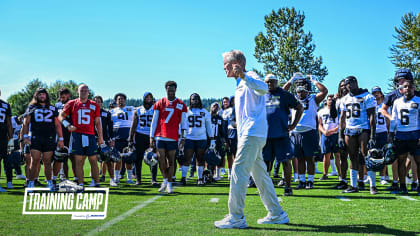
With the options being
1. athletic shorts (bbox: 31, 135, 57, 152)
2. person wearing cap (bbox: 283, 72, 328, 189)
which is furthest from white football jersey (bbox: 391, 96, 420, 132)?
athletic shorts (bbox: 31, 135, 57, 152)

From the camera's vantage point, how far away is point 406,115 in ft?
27.0

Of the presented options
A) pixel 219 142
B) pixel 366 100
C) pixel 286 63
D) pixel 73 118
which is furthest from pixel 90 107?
pixel 286 63

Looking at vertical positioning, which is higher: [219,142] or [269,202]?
[219,142]

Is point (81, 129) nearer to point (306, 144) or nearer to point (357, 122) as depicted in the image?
point (306, 144)

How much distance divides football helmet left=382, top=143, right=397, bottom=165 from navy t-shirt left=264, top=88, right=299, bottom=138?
2016 millimetres

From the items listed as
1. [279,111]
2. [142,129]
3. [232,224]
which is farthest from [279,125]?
[142,129]

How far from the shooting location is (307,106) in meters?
9.39

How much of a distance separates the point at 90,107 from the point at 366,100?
5687 millimetres

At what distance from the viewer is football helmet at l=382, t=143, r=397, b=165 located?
8164 millimetres

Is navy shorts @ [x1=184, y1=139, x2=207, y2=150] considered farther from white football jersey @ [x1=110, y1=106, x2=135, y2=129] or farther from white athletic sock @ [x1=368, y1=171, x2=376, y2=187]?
white athletic sock @ [x1=368, y1=171, x2=376, y2=187]

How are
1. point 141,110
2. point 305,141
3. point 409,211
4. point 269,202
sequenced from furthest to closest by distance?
point 141,110 < point 305,141 < point 409,211 < point 269,202

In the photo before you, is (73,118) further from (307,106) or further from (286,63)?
(286,63)

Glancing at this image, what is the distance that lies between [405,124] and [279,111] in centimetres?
258

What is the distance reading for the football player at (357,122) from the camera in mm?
8352
